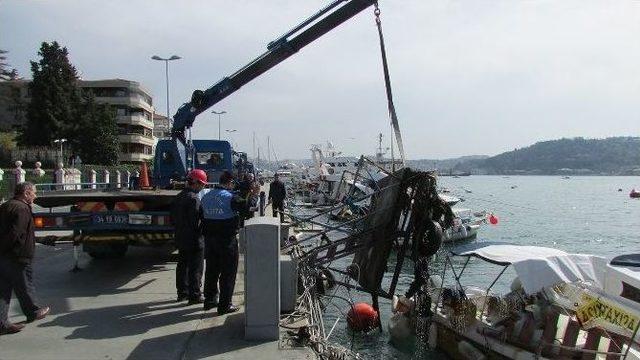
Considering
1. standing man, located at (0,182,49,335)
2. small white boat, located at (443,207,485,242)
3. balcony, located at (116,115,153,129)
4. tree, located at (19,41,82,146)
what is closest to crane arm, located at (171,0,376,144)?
standing man, located at (0,182,49,335)

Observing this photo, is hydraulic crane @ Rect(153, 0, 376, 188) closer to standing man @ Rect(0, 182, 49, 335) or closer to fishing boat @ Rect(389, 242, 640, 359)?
fishing boat @ Rect(389, 242, 640, 359)

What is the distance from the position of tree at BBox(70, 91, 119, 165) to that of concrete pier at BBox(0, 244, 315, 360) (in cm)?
5354

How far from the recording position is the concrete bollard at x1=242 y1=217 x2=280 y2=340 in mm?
6434

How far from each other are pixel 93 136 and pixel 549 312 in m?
58.7

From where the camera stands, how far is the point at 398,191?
33.3 ft

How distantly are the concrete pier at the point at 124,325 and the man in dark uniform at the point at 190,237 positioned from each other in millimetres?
285

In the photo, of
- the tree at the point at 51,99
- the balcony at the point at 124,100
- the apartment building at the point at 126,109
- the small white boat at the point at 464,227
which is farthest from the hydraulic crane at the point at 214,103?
the balcony at the point at 124,100

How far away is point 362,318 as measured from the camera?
40.0 ft

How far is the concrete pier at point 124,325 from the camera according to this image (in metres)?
6.09

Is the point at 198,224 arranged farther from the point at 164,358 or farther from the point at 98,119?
the point at 98,119

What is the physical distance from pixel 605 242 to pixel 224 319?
3723 cm

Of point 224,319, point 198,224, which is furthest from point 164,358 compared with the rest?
point 198,224

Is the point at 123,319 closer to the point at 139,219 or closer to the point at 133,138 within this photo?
the point at 139,219

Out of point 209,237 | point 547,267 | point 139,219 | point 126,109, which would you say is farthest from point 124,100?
point 547,267
